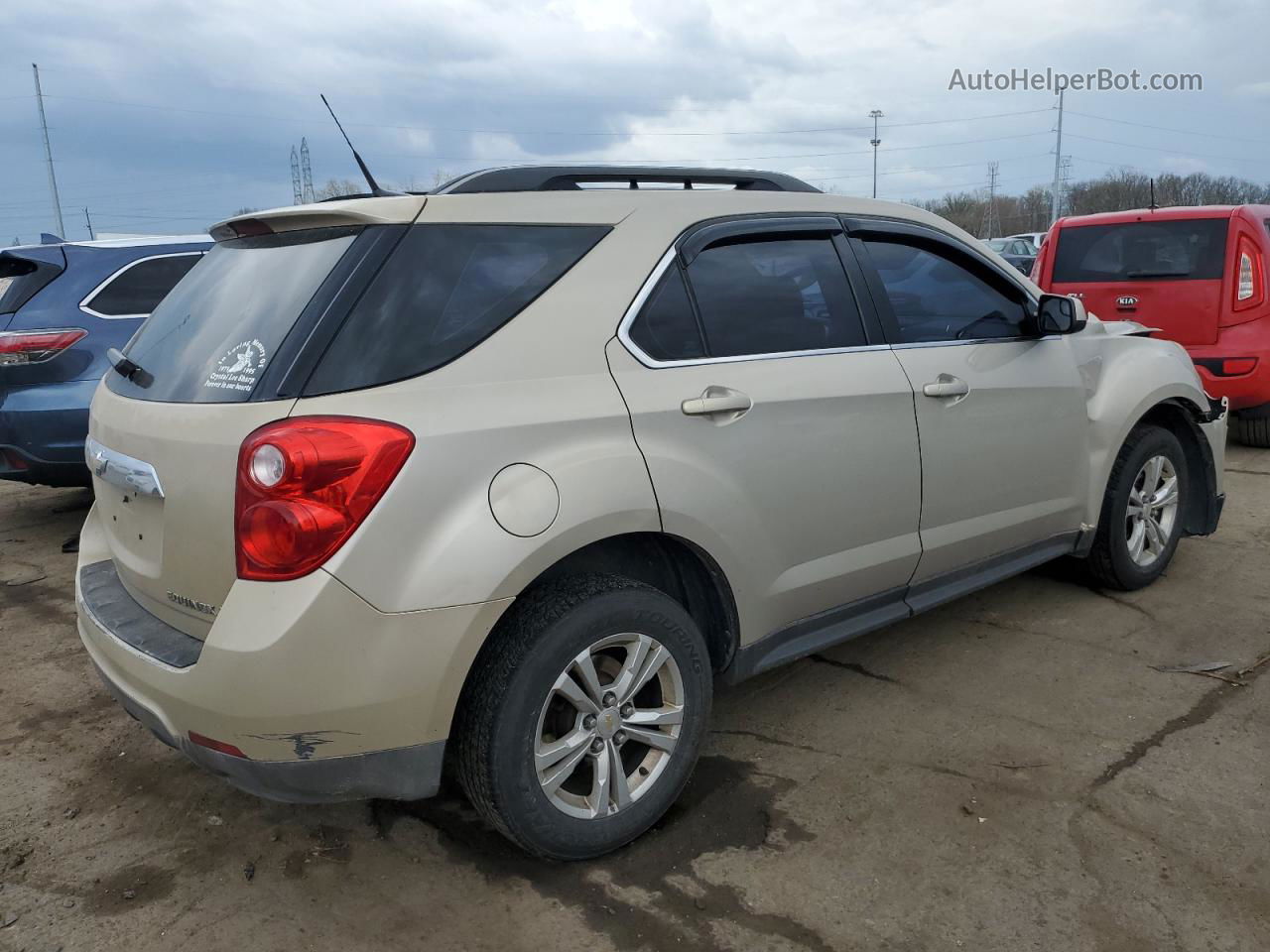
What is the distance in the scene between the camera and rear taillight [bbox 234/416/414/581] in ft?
7.00

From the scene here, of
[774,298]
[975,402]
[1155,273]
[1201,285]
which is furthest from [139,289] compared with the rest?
[1201,285]

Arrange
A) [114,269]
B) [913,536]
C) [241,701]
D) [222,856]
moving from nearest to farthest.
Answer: [241,701], [222,856], [913,536], [114,269]

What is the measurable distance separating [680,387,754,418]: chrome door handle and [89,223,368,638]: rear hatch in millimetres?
937

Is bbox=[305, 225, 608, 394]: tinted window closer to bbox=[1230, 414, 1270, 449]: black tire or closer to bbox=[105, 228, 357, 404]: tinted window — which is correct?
bbox=[105, 228, 357, 404]: tinted window

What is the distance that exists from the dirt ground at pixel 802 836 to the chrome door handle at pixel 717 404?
3.70 ft

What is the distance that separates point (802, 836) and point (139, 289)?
16.6 ft

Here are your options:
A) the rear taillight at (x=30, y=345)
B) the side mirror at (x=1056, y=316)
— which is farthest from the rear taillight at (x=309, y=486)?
the rear taillight at (x=30, y=345)

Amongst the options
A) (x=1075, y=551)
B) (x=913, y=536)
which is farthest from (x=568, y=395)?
(x=1075, y=551)

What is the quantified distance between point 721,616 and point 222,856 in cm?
151

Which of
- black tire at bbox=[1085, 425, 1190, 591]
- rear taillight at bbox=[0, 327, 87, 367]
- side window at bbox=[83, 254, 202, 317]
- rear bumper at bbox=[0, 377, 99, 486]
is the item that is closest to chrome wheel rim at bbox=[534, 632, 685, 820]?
black tire at bbox=[1085, 425, 1190, 591]

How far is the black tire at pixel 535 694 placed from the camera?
2.35 m

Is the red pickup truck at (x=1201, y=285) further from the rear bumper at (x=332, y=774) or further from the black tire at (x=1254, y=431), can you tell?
the rear bumper at (x=332, y=774)

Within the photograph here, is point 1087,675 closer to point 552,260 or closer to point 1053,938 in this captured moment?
point 1053,938

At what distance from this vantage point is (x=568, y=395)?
2465 mm
